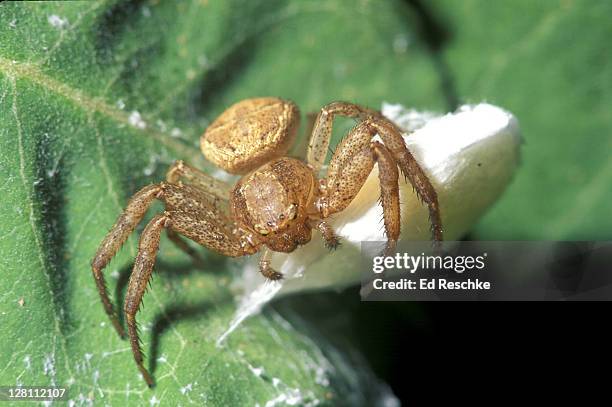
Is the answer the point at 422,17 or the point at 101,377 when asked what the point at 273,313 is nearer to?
the point at 101,377

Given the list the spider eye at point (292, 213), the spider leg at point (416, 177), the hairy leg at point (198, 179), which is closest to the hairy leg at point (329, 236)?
the spider eye at point (292, 213)

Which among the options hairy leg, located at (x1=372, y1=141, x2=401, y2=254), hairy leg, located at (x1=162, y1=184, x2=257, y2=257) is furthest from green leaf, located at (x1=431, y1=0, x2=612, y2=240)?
hairy leg, located at (x1=162, y1=184, x2=257, y2=257)

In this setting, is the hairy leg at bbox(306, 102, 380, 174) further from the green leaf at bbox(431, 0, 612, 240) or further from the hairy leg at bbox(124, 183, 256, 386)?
the green leaf at bbox(431, 0, 612, 240)

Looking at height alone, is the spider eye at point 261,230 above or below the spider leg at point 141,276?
above

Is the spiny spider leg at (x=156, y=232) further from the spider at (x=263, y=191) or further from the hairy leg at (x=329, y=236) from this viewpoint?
the hairy leg at (x=329, y=236)

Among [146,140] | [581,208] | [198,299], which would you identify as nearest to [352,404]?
[198,299]

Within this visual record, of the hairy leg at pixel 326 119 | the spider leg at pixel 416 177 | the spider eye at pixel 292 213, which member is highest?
the hairy leg at pixel 326 119
